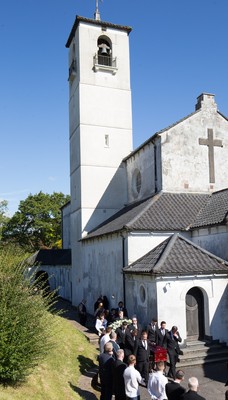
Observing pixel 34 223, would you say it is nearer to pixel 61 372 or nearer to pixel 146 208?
pixel 146 208

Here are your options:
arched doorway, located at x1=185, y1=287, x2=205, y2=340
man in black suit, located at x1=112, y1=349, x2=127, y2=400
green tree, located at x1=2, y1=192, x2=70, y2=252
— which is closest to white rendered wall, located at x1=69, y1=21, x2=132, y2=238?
arched doorway, located at x1=185, y1=287, x2=205, y2=340

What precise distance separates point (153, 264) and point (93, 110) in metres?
15.3

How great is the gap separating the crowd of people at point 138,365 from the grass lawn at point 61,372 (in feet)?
3.86

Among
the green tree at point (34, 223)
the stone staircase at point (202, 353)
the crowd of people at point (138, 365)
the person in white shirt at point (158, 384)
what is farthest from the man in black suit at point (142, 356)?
the green tree at point (34, 223)

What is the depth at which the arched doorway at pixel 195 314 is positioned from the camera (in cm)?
1498

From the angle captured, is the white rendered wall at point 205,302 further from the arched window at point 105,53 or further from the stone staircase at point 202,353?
the arched window at point 105,53

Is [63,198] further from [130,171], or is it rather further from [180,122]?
[180,122]

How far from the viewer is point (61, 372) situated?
11.7 metres

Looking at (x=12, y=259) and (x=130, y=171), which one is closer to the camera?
(x=12, y=259)

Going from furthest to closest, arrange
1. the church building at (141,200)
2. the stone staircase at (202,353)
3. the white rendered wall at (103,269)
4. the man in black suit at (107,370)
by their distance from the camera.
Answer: the white rendered wall at (103,269) < the church building at (141,200) < the stone staircase at (202,353) < the man in black suit at (107,370)

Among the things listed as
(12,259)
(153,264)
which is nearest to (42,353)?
(12,259)

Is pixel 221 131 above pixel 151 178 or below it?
above

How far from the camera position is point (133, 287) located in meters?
16.9

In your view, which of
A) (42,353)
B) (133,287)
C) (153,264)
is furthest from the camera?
(133,287)
